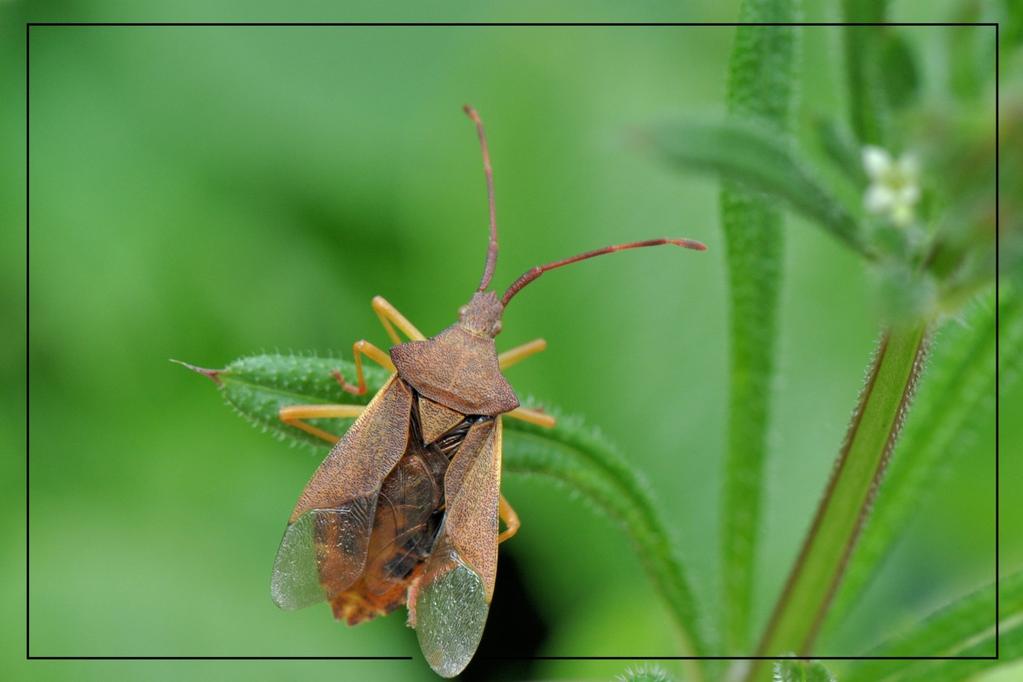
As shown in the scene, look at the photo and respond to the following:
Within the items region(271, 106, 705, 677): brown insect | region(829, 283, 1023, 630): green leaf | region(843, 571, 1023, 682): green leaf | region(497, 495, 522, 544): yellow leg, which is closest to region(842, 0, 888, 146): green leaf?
region(829, 283, 1023, 630): green leaf

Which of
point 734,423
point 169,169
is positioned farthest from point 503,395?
point 169,169

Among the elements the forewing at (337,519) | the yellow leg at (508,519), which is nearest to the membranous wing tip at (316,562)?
the forewing at (337,519)

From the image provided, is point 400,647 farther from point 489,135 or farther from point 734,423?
point 489,135

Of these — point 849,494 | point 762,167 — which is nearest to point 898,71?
point 762,167

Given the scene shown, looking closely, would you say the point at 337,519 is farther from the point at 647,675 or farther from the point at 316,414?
the point at 647,675

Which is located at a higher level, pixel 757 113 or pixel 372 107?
pixel 372 107

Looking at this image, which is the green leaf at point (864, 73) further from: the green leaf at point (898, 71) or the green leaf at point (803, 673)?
the green leaf at point (803, 673)

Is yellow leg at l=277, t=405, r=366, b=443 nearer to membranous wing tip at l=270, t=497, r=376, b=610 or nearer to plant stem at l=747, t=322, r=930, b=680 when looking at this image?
membranous wing tip at l=270, t=497, r=376, b=610
